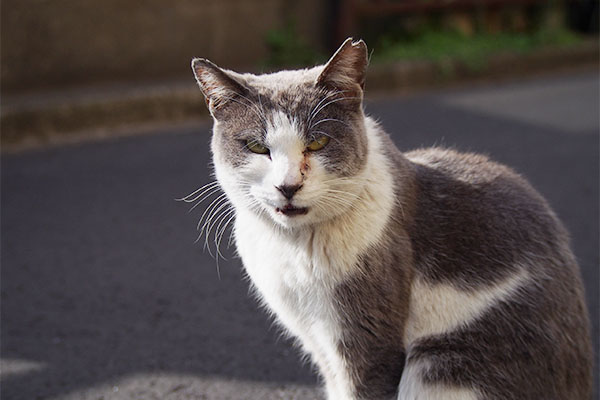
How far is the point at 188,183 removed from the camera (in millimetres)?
4602

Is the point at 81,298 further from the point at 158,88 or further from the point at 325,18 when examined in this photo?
the point at 325,18

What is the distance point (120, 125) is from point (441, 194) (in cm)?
397

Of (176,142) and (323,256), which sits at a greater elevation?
(323,256)

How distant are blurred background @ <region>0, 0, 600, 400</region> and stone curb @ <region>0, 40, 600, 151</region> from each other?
0.05 feet

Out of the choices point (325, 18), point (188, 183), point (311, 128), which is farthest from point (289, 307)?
point (325, 18)

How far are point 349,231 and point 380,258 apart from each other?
0.41 feet

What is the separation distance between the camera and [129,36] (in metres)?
6.40

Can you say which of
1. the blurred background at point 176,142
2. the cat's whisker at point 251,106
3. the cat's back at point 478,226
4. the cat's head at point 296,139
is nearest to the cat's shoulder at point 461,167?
the cat's back at point 478,226

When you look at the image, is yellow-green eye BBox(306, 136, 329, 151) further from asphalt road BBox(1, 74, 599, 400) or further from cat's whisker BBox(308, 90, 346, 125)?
asphalt road BBox(1, 74, 599, 400)

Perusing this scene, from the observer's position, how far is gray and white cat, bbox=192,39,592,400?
2.08 m

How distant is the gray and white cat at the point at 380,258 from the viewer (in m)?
2.08

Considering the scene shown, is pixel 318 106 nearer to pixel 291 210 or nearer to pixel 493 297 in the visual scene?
pixel 291 210

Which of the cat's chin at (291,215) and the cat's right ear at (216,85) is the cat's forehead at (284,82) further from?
the cat's chin at (291,215)

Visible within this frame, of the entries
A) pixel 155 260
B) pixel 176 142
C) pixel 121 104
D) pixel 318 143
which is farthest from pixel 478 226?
pixel 121 104
